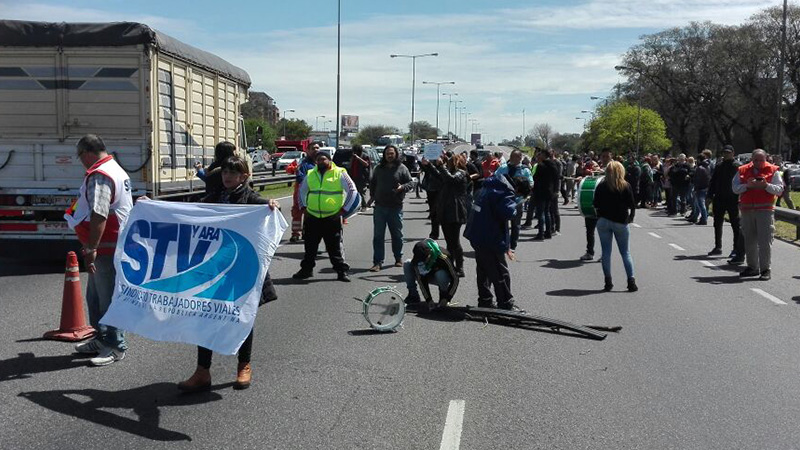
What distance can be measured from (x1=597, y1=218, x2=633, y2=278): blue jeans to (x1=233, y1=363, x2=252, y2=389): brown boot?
6.47m

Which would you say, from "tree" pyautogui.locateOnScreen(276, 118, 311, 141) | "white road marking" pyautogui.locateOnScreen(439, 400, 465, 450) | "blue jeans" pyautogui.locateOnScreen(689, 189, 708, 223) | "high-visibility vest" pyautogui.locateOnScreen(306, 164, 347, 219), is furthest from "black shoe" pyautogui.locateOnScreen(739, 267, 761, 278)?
"tree" pyautogui.locateOnScreen(276, 118, 311, 141)

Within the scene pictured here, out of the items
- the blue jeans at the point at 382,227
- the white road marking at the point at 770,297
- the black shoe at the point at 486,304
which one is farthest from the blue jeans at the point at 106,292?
the white road marking at the point at 770,297

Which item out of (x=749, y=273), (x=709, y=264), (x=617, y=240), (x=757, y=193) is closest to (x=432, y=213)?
(x=709, y=264)

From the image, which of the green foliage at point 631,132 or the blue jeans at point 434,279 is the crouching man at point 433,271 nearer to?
the blue jeans at point 434,279

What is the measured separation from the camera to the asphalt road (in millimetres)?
5547

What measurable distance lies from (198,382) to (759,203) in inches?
377

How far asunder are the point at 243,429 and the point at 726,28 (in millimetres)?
77905

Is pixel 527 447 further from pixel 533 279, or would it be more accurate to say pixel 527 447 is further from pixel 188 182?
pixel 188 182

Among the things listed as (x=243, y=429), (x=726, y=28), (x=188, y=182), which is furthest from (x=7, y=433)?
(x=726, y=28)

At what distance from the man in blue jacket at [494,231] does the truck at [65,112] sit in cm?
577

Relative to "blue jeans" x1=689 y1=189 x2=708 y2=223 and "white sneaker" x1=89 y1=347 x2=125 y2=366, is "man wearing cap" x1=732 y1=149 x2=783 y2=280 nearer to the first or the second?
"white sneaker" x1=89 y1=347 x2=125 y2=366

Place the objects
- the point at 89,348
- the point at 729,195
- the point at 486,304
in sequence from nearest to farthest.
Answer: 1. the point at 89,348
2. the point at 486,304
3. the point at 729,195

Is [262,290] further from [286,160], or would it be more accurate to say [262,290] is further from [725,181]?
[286,160]

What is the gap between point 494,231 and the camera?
9555mm
